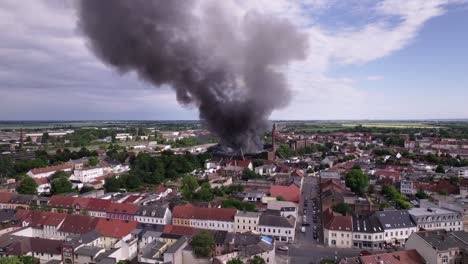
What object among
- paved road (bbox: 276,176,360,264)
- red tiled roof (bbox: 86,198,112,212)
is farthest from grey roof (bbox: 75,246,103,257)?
paved road (bbox: 276,176,360,264)

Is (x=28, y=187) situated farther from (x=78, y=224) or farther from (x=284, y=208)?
(x=284, y=208)

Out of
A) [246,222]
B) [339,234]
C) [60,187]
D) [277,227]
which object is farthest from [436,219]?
[60,187]

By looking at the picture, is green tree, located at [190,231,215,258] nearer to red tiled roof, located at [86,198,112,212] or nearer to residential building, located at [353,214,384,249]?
residential building, located at [353,214,384,249]

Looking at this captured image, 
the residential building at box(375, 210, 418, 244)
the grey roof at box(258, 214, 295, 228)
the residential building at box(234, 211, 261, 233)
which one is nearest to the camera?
the residential building at box(375, 210, 418, 244)

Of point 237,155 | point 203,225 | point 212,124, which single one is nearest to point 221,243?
point 203,225

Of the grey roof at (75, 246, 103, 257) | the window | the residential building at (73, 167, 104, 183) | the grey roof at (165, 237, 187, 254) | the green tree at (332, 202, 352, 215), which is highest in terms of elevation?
the green tree at (332, 202, 352, 215)

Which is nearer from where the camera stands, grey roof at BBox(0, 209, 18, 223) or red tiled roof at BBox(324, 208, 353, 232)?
red tiled roof at BBox(324, 208, 353, 232)

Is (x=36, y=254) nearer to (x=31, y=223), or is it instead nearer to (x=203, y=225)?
(x=31, y=223)
